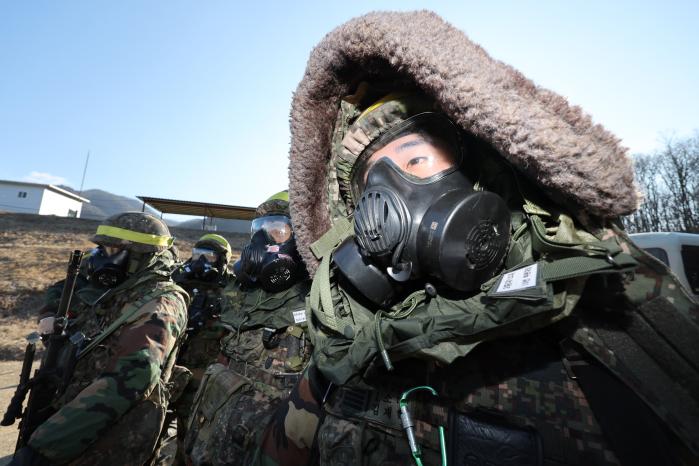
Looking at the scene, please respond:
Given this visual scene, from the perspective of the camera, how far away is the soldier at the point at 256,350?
2938 millimetres

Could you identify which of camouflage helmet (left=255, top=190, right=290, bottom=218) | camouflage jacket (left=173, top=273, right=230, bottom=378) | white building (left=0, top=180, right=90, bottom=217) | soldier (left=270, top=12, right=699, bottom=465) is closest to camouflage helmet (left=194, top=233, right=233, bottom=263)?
camouflage jacket (left=173, top=273, right=230, bottom=378)

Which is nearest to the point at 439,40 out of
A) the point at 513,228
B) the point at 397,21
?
the point at 397,21

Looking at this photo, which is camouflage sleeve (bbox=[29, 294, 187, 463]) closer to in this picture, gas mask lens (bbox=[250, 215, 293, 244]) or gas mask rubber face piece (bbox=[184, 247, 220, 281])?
gas mask lens (bbox=[250, 215, 293, 244])

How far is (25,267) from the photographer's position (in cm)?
1480

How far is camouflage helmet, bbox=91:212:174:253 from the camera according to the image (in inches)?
159

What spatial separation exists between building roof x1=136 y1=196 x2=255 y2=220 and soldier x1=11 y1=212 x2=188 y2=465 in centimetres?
1233

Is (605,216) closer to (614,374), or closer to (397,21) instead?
(614,374)

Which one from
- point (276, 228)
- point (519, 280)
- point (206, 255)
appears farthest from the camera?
point (206, 255)

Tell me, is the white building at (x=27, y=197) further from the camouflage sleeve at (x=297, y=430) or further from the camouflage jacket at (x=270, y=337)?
the camouflage sleeve at (x=297, y=430)

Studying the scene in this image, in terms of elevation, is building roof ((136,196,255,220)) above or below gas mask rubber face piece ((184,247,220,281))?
above

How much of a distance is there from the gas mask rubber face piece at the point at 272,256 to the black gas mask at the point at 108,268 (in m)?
1.32

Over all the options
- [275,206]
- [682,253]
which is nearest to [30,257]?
[275,206]

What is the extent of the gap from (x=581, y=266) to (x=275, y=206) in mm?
3883

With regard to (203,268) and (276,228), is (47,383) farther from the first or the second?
(203,268)
